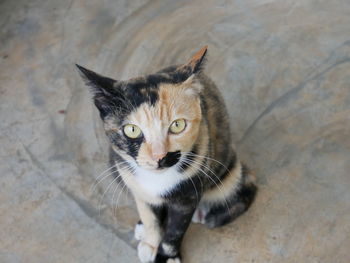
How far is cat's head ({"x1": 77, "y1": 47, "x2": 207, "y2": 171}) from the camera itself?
1143mm

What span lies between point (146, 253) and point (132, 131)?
0.63 meters

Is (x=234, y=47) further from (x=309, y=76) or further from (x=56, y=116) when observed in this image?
(x=56, y=116)

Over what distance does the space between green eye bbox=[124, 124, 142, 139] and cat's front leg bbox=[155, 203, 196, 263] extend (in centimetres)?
34

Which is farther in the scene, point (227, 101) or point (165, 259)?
point (227, 101)

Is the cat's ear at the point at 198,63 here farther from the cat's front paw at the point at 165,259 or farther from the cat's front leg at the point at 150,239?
the cat's front paw at the point at 165,259

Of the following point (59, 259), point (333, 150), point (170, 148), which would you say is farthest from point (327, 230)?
→ point (59, 259)

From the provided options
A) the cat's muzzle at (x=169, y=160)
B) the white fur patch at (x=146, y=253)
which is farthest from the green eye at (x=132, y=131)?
the white fur patch at (x=146, y=253)

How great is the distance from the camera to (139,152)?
45.9 inches

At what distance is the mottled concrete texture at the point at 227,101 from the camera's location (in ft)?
5.37

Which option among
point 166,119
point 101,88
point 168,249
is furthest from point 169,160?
point 168,249

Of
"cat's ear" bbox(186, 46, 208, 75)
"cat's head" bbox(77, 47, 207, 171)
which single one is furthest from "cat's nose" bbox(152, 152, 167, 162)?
"cat's ear" bbox(186, 46, 208, 75)

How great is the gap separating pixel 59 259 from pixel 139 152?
0.73 meters

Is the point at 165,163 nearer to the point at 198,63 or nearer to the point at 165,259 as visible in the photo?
the point at 198,63

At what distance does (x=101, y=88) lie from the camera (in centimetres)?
112
